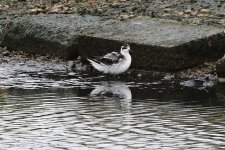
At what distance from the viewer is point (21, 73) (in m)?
15.9

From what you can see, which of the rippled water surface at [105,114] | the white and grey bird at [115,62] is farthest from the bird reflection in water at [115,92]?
the white and grey bird at [115,62]

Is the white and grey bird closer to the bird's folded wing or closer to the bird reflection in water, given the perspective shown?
the bird's folded wing

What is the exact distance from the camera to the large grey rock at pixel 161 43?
14961mm

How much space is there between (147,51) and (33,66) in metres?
2.88

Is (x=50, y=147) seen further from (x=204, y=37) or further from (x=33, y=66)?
(x=33, y=66)

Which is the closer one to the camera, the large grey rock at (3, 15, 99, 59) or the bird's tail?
the bird's tail

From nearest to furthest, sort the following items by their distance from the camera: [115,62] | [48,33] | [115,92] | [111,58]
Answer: [115,92] < [115,62] < [111,58] < [48,33]

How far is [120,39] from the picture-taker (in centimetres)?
1623

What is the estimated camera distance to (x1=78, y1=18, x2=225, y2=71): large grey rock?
14961 millimetres

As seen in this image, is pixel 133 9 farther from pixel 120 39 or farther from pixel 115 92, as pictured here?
pixel 115 92

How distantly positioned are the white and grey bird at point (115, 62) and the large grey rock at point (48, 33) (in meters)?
1.96

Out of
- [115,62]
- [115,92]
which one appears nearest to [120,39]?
[115,62]

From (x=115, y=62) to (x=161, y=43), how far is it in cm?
97

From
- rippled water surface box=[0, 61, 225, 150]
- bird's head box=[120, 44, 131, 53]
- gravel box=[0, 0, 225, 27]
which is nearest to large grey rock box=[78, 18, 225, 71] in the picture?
bird's head box=[120, 44, 131, 53]
